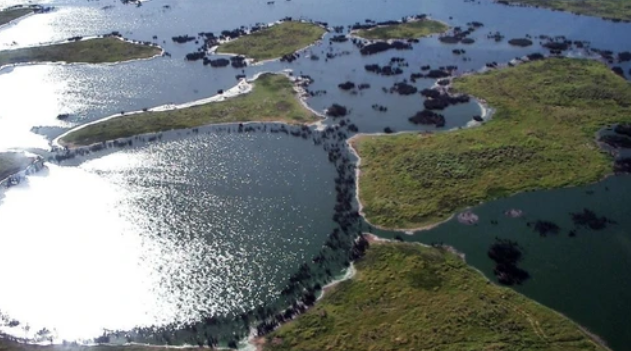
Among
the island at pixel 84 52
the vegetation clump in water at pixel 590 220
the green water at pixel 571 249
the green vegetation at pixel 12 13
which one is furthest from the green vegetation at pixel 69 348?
the green vegetation at pixel 12 13

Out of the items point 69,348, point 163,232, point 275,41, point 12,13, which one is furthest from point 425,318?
point 12,13

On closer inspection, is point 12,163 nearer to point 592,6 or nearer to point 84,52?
point 84,52

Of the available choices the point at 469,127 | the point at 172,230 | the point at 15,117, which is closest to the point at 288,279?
the point at 172,230

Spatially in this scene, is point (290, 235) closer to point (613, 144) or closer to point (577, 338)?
point (577, 338)

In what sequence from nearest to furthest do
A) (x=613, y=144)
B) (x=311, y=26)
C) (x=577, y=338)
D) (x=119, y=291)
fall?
(x=577, y=338) < (x=119, y=291) < (x=613, y=144) < (x=311, y=26)

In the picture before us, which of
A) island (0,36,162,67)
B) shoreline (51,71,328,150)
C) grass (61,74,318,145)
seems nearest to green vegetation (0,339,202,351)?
shoreline (51,71,328,150)
